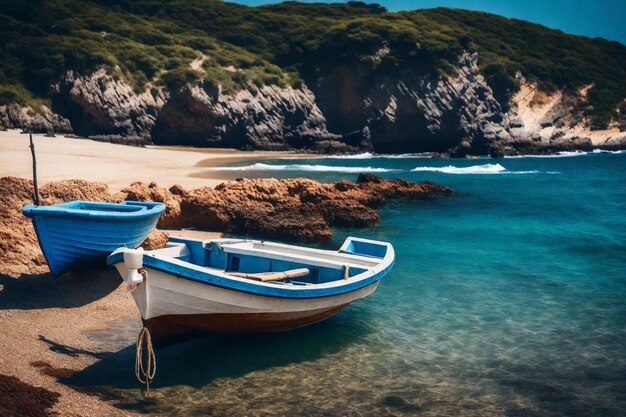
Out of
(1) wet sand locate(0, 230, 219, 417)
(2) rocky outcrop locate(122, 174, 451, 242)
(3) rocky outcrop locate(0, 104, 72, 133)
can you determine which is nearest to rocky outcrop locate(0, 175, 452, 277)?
(2) rocky outcrop locate(122, 174, 451, 242)

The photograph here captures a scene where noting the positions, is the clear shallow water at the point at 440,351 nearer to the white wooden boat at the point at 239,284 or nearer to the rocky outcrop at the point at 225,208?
the white wooden boat at the point at 239,284

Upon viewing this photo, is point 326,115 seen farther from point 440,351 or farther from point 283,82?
point 440,351

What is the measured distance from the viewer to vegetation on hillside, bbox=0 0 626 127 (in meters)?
62.5

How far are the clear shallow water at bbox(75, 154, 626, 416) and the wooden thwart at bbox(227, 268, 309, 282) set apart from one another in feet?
3.18

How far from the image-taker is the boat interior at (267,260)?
10.7 meters

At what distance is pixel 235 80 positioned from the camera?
218 ft

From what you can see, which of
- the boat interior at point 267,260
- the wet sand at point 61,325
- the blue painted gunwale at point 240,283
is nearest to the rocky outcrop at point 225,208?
the wet sand at point 61,325

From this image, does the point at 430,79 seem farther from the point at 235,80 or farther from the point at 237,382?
the point at 237,382

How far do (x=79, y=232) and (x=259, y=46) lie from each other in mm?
74594

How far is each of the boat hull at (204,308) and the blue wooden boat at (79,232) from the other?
3.24 m

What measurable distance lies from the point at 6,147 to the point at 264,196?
2333cm

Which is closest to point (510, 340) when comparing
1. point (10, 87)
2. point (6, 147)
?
point (6, 147)

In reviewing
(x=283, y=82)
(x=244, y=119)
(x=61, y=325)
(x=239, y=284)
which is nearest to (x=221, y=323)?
(x=239, y=284)

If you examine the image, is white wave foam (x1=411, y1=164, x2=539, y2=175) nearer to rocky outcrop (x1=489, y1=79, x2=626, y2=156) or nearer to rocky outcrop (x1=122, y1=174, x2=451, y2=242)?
rocky outcrop (x1=489, y1=79, x2=626, y2=156)
